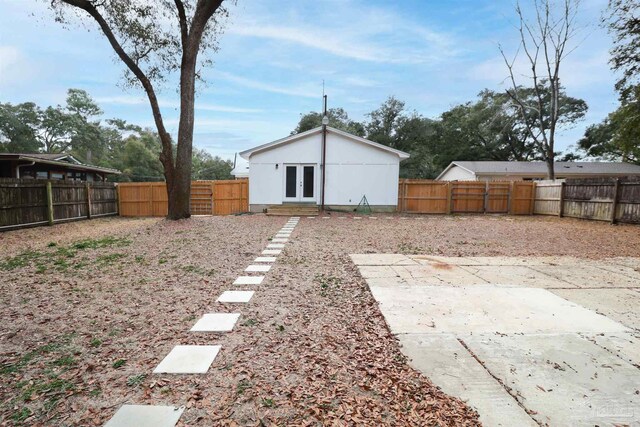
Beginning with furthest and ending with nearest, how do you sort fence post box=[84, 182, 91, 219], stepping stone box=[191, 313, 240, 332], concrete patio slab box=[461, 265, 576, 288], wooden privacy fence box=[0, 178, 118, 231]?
fence post box=[84, 182, 91, 219], wooden privacy fence box=[0, 178, 118, 231], concrete patio slab box=[461, 265, 576, 288], stepping stone box=[191, 313, 240, 332]

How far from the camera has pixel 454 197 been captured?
14992mm

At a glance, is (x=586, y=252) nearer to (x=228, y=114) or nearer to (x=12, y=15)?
(x=12, y=15)

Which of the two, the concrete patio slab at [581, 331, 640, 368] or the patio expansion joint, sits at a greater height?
the concrete patio slab at [581, 331, 640, 368]

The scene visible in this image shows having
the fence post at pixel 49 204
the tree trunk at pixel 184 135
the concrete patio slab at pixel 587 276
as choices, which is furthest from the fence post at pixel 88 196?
the concrete patio slab at pixel 587 276

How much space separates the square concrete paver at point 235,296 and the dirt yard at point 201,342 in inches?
3.8

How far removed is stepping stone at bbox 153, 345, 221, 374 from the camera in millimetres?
1867

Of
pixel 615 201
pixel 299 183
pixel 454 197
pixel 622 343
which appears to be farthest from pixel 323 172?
pixel 622 343

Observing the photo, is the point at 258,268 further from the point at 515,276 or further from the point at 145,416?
the point at 515,276

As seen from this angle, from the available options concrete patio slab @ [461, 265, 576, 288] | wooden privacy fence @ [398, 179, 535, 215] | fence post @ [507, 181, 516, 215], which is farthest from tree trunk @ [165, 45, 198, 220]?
fence post @ [507, 181, 516, 215]

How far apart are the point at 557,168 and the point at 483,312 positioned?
2513 cm

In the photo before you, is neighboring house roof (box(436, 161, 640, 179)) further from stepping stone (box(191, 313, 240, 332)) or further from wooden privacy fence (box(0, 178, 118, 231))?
wooden privacy fence (box(0, 178, 118, 231))

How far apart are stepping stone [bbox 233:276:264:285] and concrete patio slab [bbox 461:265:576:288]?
2.86 m

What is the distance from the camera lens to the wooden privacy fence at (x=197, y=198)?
1452cm

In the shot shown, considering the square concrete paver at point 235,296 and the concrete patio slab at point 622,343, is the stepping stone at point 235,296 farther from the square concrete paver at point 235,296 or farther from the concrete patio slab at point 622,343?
the concrete patio slab at point 622,343
